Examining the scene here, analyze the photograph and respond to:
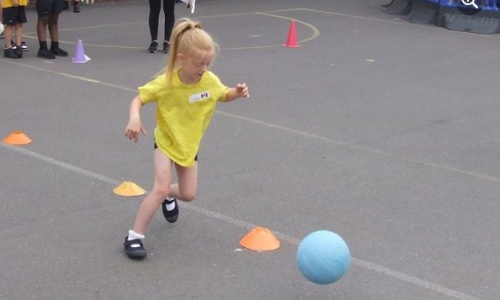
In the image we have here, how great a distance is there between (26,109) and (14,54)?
316cm

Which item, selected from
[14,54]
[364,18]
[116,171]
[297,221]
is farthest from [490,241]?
[364,18]

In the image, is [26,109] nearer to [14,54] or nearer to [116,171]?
[116,171]

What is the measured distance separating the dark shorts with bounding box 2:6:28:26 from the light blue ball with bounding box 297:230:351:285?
26.0 feet

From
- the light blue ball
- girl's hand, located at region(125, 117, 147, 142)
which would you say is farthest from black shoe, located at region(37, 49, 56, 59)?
the light blue ball

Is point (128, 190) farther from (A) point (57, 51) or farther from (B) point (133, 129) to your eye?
(A) point (57, 51)

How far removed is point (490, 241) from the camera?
5566mm

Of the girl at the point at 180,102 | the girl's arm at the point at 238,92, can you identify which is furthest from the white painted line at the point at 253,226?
the girl's arm at the point at 238,92

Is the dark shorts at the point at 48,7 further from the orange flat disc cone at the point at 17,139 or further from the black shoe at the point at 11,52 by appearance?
the orange flat disc cone at the point at 17,139

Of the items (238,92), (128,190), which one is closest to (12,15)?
(128,190)

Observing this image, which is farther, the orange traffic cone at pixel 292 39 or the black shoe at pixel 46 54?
the orange traffic cone at pixel 292 39

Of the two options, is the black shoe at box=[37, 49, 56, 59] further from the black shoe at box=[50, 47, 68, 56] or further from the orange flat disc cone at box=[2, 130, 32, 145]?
the orange flat disc cone at box=[2, 130, 32, 145]

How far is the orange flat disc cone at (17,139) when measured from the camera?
7.40 metres

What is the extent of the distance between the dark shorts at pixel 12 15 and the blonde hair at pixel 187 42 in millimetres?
7049

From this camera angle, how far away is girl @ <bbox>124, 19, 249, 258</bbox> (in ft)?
15.9
